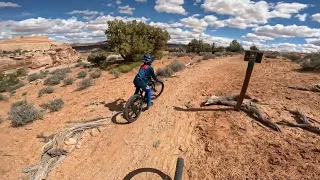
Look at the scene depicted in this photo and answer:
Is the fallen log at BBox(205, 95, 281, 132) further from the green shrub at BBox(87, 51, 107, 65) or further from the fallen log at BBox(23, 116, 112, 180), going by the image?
the green shrub at BBox(87, 51, 107, 65)

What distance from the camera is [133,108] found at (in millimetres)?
7160

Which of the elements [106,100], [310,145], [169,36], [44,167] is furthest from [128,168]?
[169,36]

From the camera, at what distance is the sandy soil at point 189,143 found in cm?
462

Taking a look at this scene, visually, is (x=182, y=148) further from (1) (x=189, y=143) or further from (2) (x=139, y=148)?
(2) (x=139, y=148)

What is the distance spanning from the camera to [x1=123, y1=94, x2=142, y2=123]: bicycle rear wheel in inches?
271

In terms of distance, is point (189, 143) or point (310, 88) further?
point (310, 88)

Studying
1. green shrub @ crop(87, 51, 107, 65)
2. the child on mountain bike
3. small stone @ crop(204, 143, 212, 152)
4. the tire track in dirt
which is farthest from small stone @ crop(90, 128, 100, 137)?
green shrub @ crop(87, 51, 107, 65)

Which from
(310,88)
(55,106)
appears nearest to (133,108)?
(55,106)

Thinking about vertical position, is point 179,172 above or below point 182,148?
above

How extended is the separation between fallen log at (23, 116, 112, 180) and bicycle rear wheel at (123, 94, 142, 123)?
86 centimetres

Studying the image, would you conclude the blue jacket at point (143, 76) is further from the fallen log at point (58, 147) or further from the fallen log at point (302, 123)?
the fallen log at point (302, 123)

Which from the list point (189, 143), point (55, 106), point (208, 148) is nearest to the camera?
point (208, 148)

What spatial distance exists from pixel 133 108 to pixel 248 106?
337cm

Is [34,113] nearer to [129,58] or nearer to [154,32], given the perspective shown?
[129,58]
